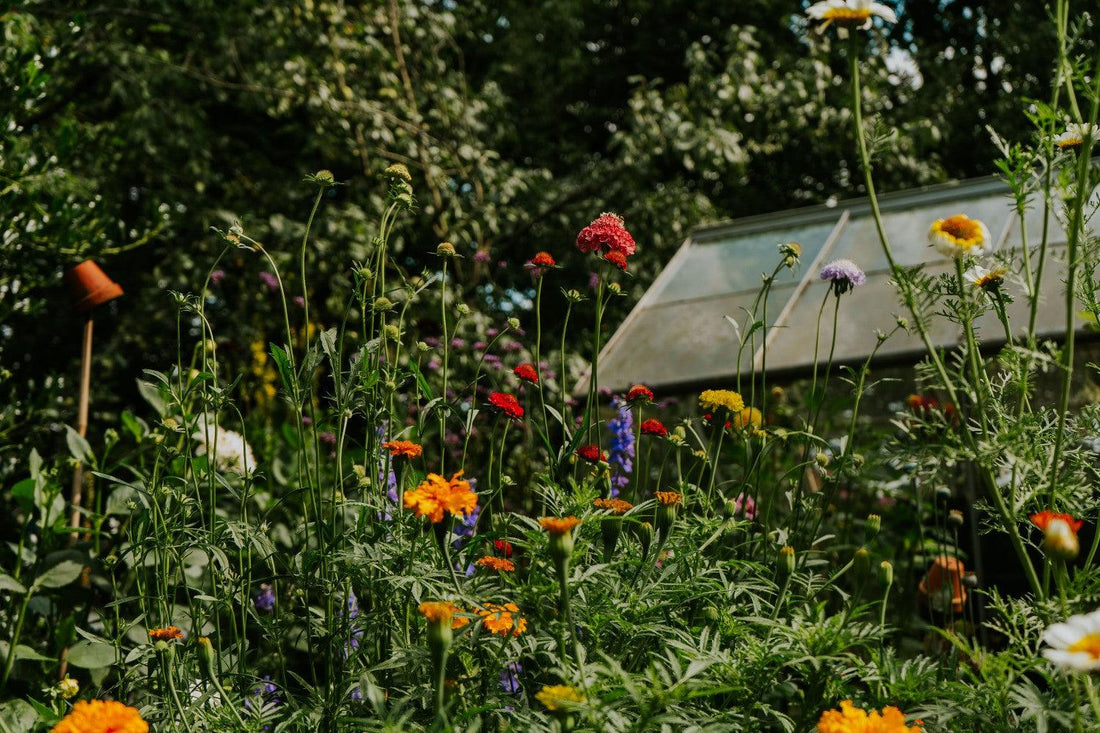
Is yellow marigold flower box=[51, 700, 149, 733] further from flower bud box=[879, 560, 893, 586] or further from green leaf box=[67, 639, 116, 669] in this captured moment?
green leaf box=[67, 639, 116, 669]

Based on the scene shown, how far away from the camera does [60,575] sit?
2.33 metres

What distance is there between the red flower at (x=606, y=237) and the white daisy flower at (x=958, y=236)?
577mm

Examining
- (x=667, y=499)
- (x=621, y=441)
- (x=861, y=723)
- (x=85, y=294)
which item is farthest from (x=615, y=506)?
(x=85, y=294)

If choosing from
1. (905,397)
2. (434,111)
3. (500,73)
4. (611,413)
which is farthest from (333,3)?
(905,397)

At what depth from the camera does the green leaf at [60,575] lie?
2.31m

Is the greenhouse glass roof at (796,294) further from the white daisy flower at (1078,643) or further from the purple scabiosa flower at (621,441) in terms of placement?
the white daisy flower at (1078,643)

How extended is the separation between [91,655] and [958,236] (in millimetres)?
1932

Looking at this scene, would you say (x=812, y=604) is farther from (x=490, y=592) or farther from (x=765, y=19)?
(x=765, y=19)

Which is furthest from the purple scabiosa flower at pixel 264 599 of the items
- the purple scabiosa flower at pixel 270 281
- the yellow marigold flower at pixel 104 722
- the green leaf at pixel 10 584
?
the purple scabiosa flower at pixel 270 281

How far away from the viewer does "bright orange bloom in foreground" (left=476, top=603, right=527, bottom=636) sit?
120 centimetres

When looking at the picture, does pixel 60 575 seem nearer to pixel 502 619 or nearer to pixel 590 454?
pixel 590 454

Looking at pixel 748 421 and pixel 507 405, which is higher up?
pixel 507 405

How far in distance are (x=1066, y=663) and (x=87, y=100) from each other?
6698 millimetres

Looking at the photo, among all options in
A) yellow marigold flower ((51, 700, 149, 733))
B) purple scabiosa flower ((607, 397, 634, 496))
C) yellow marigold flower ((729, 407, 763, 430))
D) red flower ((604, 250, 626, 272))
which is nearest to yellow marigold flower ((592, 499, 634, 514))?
yellow marigold flower ((729, 407, 763, 430))
